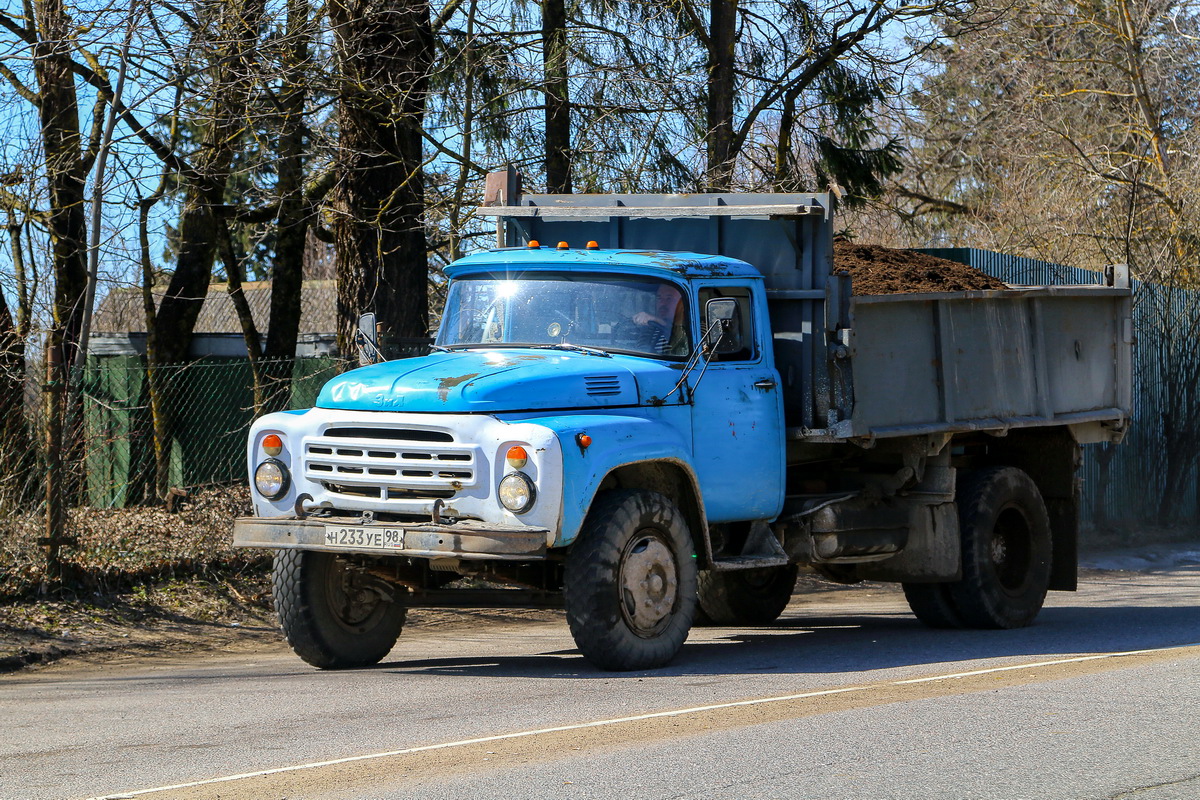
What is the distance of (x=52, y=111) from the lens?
1397cm

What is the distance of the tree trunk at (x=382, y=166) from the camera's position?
44.4 feet

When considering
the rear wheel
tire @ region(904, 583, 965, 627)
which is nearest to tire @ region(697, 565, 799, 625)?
tire @ region(904, 583, 965, 627)

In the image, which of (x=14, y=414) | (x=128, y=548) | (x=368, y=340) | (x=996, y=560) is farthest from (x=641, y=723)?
(x=14, y=414)

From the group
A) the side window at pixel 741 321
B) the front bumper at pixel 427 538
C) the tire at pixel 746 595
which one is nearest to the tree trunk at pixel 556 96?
the tire at pixel 746 595

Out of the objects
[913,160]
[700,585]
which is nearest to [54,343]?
[700,585]

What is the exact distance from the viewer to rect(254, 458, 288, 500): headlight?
8.50 meters

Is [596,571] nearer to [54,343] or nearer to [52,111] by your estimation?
[54,343]

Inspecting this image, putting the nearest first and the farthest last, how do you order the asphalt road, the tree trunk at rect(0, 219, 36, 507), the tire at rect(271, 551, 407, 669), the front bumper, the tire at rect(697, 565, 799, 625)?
the asphalt road
the front bumper
the tire at rect(271, 551, 407, 669)
the tree trunk at rect(0, 219, 36, 507)
the tire at rect(697, 565, 799, 625)

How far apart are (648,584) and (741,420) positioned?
1.44 m

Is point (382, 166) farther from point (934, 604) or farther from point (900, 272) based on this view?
point (934, 604)

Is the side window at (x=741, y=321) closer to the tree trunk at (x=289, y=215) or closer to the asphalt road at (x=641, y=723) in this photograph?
the asphalt road at (x=641, y=723)

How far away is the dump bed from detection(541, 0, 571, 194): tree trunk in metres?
A: 4.29

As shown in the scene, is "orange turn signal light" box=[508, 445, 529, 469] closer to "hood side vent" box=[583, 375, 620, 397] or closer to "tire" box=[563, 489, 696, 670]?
"tire" box=[563, 489, 696, 670]

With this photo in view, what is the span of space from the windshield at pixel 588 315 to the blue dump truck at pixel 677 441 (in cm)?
2
